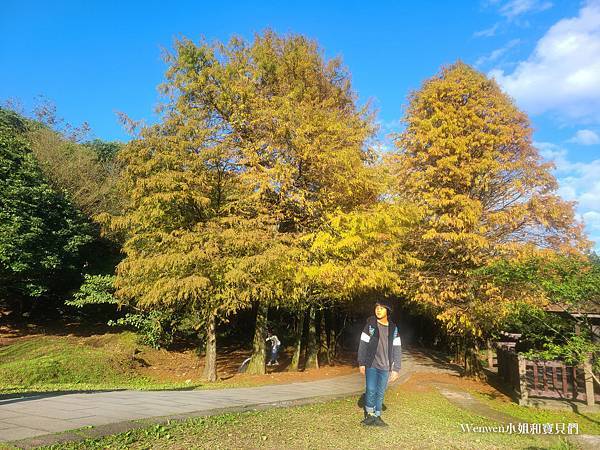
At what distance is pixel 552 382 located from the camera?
11508 millimetres

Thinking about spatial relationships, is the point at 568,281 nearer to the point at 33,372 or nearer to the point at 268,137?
the point at 268,137

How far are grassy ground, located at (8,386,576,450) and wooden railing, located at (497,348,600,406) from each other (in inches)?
195

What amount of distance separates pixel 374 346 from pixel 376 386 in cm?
56

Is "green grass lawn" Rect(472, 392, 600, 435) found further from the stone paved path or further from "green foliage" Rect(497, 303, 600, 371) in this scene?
the stone paved path

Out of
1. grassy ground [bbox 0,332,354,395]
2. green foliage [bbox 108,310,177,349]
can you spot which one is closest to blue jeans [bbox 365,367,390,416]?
grassy ground [bbox 0,332,354,395]

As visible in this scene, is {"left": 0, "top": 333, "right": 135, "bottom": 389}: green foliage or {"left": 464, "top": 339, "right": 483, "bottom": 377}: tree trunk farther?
A: {"left": 464, "top": 339, "right": 483, "bottom": 377}: tree trunk

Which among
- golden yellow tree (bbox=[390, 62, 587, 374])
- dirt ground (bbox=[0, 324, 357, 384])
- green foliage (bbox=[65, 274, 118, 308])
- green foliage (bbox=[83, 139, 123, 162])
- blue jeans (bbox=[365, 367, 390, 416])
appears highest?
green foliage (bbox=[83, 139, 123, 162])

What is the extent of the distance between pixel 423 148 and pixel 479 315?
529 centimetres

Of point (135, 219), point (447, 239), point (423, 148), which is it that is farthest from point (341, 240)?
point (135, 219)

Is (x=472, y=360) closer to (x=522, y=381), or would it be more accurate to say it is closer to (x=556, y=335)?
(x=522, y=381)

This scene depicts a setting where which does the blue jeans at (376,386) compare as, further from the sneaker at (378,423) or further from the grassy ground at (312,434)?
the grassy ground at (312,434)

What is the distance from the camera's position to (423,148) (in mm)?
13914

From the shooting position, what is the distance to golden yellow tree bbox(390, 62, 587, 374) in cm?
1288

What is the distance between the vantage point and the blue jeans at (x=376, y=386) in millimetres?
6324
